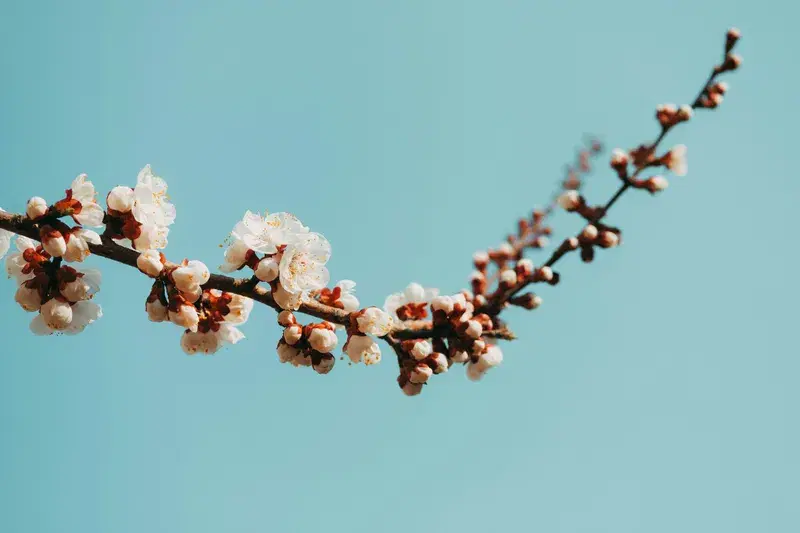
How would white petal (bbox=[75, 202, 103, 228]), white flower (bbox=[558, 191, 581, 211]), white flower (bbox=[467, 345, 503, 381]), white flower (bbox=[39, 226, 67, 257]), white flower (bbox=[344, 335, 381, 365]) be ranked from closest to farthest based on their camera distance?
1. white flower (bbox=[39, 226, 67, 257])
2. white petal (bbox=[75, 202, 103, 228])
3. white flower (bbox=[344, 335, 381, 365])
4. white flower (bbox=[467, 345, 503, 381])
5. white flower (bbox=[558, 191, 581, 211])

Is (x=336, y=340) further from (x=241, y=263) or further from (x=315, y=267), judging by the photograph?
(x=241, y=263)

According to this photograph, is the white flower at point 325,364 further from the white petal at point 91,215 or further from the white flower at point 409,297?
the white petal at point 91,215

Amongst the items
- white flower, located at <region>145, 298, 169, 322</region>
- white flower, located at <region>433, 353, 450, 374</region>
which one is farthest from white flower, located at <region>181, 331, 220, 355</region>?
white flower, located at <region>433, 353, 450, 374</region>

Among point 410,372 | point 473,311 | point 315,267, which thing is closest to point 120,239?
point 315,267

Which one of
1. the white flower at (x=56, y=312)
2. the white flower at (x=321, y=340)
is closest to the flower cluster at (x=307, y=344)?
the white flower at (x=321, y=340)

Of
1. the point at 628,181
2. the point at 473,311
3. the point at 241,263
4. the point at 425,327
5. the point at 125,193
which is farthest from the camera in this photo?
the point at 628,181

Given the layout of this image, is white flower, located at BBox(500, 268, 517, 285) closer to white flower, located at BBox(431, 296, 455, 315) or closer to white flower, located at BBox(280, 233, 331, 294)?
white flower, located at BBox(431, 296, 455, 315)
